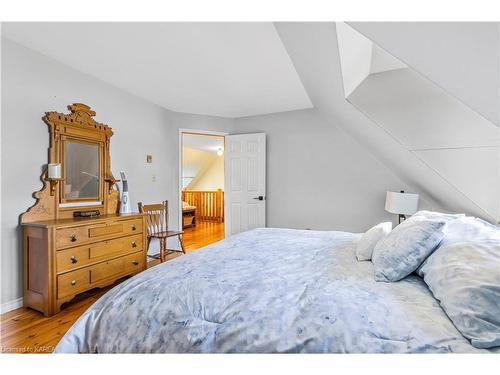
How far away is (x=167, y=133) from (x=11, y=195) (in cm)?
220

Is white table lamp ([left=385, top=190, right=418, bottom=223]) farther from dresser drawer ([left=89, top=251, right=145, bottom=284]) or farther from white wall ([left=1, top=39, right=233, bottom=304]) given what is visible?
white wall ([left=1, top=39, right=233, bottom=304])

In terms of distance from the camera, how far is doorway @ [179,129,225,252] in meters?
6.88

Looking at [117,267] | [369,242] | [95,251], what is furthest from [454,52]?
[117,267]

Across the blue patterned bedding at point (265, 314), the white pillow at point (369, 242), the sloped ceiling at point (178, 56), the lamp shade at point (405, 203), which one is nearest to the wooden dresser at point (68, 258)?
the blue patterned bedding at point (265, 314)

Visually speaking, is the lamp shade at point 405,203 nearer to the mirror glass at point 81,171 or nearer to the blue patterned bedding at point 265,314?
the blue patterned bedding at point 265,314

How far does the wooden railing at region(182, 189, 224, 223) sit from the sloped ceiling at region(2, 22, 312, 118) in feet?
15.1

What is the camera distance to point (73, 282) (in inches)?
91.4

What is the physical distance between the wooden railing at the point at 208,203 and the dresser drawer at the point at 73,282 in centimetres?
557

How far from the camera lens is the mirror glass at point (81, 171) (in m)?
2.74

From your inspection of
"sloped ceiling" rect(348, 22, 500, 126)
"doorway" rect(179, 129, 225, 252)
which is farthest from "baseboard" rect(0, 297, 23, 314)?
"doorway" rect(179, 129, 225, 252)
